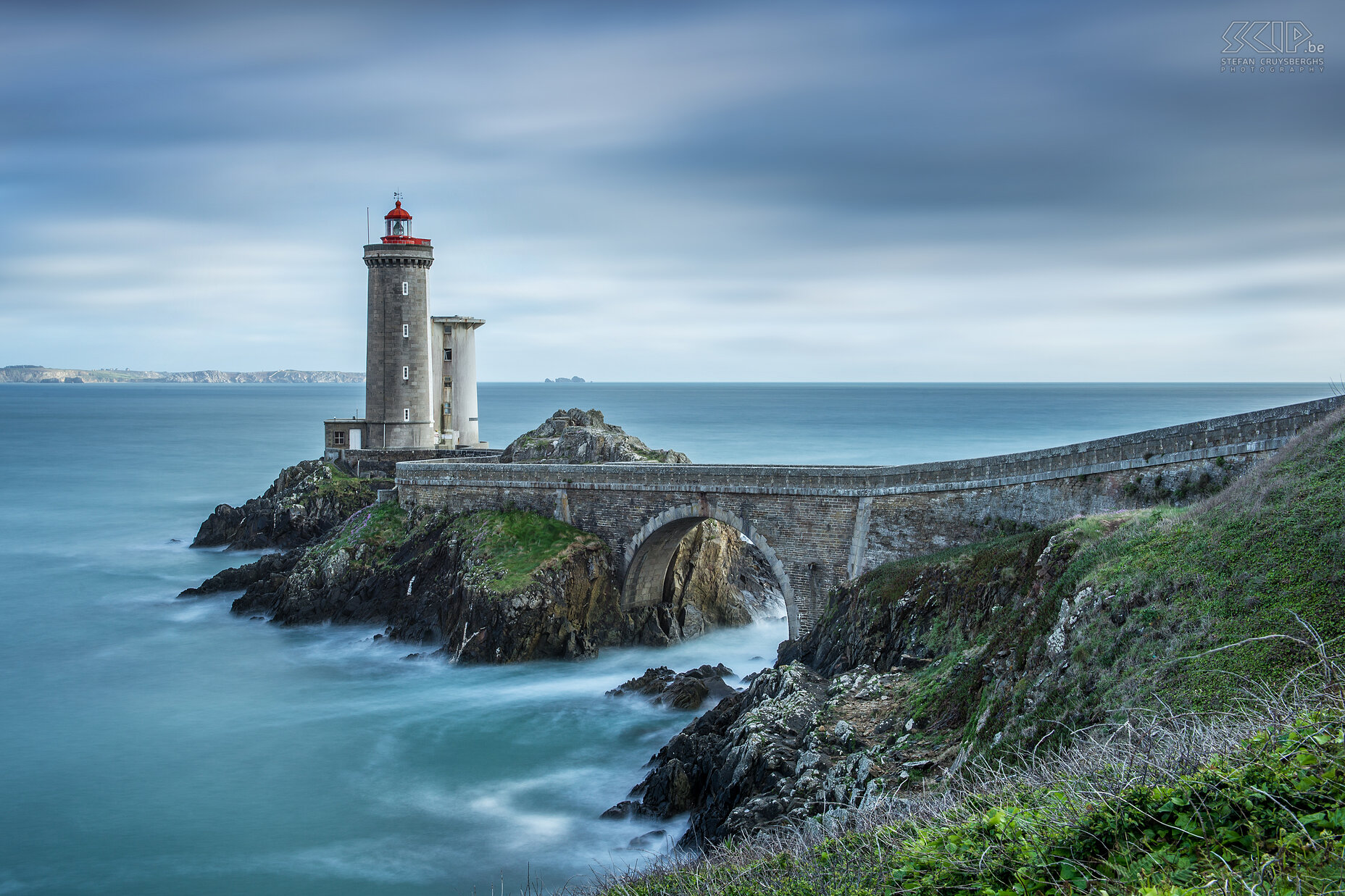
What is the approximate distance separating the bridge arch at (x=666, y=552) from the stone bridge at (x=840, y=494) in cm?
5

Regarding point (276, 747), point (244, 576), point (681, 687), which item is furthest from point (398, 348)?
point (681, 687)

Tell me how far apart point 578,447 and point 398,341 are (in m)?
11.7

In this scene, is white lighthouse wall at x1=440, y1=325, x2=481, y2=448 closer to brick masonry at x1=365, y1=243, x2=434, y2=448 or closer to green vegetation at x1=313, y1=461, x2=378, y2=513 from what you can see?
brick masonry at x1=365, y1=243, x2=434, y2=448

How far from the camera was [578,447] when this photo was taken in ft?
128

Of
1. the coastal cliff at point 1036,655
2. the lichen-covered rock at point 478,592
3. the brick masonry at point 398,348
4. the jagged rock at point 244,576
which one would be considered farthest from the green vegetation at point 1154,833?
the brick masonry at point 398,348

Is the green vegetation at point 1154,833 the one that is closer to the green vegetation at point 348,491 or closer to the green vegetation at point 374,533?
the green vegetation at point 374,533

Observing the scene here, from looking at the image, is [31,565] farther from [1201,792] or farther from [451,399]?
[1201,792]

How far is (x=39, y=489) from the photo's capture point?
218 ft

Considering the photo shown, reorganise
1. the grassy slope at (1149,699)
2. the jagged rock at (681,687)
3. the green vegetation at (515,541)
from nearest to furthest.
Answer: the grassy slope at (1149,699)
the jagged rock at (681,687)
the green vegetation at (515,541)

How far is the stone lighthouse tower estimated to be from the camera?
44.1 metres

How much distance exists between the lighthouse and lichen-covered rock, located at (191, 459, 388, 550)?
72.1 inches

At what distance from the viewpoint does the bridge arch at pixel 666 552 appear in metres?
27.6

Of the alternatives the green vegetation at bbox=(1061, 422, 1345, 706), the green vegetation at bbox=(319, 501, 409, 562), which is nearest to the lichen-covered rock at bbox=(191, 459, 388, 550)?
the green vegetation at bbox=(319, 501, 409, 562)

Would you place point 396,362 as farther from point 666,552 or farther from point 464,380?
point 666,552
